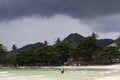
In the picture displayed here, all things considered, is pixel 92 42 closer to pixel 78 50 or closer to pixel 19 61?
pixel 78 50

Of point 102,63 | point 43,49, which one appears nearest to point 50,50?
point 43,49

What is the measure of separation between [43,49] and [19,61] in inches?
421

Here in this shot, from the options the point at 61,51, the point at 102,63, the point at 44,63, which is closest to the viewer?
the point at 102,63

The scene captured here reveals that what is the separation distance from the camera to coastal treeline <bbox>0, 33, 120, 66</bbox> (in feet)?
346

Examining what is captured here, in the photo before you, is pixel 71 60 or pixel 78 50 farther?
pixel 71 60

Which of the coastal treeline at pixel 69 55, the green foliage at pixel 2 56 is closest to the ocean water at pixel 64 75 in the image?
the coastal treeline at pixel 69 55

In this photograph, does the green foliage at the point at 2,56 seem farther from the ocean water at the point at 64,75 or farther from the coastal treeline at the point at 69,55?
the ocean water at the point at 64,75

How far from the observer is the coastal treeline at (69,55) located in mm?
105500

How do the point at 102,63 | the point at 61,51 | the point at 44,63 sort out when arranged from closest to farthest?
the point at 102,63 < the point at 61,51 < the point at 44,63

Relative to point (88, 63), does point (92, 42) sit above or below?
above

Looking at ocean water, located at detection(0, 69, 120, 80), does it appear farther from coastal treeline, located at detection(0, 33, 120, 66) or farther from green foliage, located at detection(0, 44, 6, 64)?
green foliage, located at detection(0, 44, 6, 64)

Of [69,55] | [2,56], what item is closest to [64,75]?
[69,55]

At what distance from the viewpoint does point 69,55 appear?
116438mm

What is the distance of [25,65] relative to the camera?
127 metres
